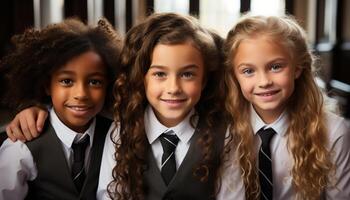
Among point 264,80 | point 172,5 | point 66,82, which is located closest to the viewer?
point 264,80

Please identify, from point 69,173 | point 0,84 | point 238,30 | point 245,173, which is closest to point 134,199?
point 69,173

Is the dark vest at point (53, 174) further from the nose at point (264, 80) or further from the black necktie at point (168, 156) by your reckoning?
the nose at point (264, 80)

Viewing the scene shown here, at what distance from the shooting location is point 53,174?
1.24 meters

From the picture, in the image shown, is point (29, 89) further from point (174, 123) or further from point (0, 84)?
point (174, 123)

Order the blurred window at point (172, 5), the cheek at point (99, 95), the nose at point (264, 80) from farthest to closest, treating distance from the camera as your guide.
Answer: the blurred window at point (172, 5) → the cheek at point (99, 95) → the nose at point (264, 80)

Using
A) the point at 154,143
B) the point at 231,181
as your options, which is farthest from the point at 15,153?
the point at 231,181

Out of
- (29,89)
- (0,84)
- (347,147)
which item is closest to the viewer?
(347,147)

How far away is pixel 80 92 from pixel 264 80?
0.50 meters

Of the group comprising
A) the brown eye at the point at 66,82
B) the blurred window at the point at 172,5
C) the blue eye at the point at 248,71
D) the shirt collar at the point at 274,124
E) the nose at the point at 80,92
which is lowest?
the shirt collar at the point at 274,124

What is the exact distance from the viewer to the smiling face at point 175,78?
3.82 feet

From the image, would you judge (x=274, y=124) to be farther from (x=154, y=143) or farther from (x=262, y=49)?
(x=154, y=143)

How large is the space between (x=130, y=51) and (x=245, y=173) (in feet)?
1.52

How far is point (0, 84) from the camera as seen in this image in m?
1.57

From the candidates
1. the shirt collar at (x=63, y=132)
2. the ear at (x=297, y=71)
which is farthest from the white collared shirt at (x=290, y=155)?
the shirt collar at (x=63, y=132)
